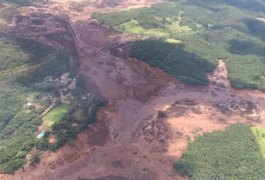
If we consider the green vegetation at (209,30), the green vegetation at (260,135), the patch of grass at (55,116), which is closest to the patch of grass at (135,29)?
the green vegetation at (209,30)

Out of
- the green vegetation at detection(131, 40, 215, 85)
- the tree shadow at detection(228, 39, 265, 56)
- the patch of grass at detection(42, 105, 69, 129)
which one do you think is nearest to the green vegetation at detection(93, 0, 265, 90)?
the tree shadow at detection(228, 39, 265, 56)

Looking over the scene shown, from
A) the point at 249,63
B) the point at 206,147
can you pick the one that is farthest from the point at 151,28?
the point at 206,147

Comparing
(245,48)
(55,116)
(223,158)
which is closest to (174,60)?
(245,48)

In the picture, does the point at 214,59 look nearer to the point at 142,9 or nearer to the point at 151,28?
the point at 151,28

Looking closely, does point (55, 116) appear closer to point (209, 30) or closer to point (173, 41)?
point (173, 41)

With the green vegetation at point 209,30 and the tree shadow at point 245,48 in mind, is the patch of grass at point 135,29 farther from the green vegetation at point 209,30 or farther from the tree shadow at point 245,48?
the tree shadow at point 245,48
